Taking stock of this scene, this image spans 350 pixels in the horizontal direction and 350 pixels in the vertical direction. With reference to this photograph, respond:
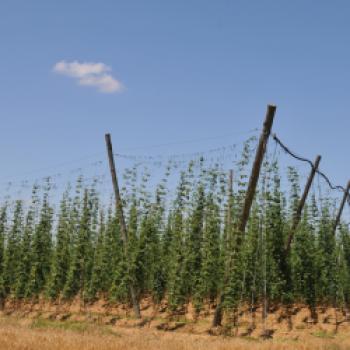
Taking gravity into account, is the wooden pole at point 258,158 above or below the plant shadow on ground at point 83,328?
above

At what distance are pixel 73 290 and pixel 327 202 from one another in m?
11.5

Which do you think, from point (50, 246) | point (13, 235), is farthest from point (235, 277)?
point (13, 235)

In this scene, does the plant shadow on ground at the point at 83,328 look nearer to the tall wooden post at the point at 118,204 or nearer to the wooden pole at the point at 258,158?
the tall wooden post at the point at 118,204

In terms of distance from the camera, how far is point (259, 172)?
1400 centimetres

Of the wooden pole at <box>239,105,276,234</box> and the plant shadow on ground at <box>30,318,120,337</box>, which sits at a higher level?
the wooden pole at <box>239,105,276,234</box>

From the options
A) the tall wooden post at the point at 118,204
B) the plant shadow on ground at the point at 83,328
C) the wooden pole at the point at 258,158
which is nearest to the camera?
the plant shadow on ground at the point at 83,328

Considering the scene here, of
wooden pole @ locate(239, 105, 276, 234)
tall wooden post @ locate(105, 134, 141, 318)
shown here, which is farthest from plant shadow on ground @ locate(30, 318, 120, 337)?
wooden pole @ locate(239, 105, 276, 234)

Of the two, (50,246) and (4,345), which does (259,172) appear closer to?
(4,345)

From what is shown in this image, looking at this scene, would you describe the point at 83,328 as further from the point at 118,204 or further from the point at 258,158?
the point at 258,158

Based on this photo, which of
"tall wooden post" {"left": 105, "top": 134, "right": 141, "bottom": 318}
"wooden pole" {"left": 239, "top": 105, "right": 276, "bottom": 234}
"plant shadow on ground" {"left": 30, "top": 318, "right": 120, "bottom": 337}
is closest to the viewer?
"plant shadow on ground" {"left": 30, "top": 318, "right": 120, "bottom": 337}

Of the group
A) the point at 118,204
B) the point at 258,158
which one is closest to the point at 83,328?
the point at 118,204

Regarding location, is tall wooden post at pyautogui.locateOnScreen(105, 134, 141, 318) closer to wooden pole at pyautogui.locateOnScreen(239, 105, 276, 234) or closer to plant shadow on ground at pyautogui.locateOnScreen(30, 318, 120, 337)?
plant shadow on ground at pyautogui.locateOnScreen(30, 318, 120, 337)

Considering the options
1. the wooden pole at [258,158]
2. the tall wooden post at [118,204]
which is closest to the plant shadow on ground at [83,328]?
the tall wooden post at [118,204]

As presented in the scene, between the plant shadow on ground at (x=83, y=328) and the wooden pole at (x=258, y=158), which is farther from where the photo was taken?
the wooden pole at (x=258, y=158)
